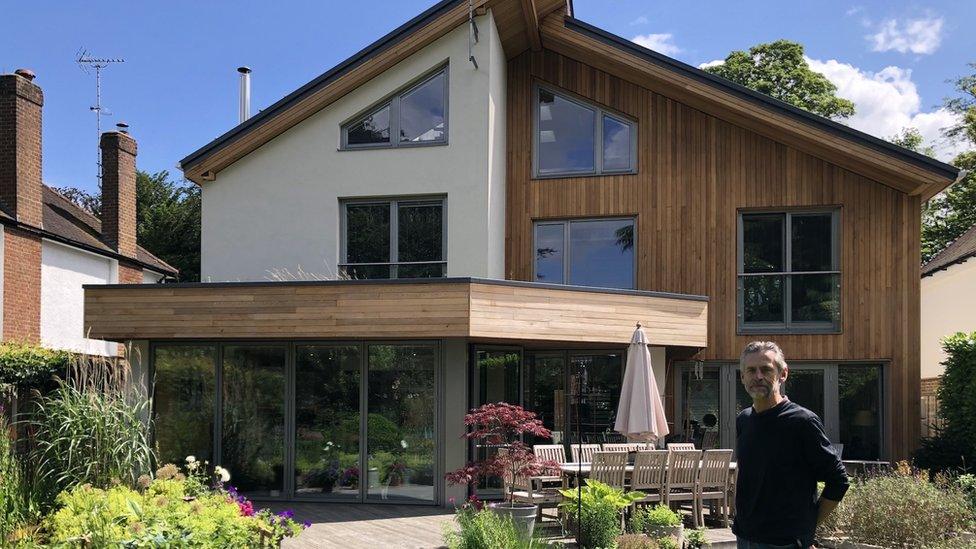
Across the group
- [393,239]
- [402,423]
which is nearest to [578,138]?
[393,239]

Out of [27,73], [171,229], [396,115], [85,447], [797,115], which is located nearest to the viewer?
[85,447]

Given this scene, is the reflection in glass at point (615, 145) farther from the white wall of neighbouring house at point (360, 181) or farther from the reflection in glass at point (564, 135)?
the white wall of neighbouring house at point (360, 181)

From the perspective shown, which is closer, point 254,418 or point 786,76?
point 254,418

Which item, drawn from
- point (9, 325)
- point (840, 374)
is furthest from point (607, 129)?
point (9, 325)

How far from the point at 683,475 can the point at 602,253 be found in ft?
15.7

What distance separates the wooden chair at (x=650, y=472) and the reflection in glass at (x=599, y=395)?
3485 mm

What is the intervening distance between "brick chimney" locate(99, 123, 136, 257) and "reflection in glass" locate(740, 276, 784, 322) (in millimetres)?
13725

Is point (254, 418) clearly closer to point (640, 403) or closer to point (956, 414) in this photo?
point (640, 403)

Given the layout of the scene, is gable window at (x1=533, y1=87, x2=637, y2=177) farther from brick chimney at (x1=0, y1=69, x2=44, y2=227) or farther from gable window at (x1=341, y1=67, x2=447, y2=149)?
brick chimney at (x1=0, y1=69, x2=44, y2=227)

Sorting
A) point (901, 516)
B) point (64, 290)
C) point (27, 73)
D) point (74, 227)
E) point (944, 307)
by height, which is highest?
point (27, 73)

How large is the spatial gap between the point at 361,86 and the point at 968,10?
15.2 meters

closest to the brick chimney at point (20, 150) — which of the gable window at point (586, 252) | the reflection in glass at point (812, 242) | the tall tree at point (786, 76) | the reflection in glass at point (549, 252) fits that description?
the reflection in glass at point (549, 252)

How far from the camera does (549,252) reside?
43.7ft

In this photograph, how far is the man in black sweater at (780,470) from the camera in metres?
3.57
